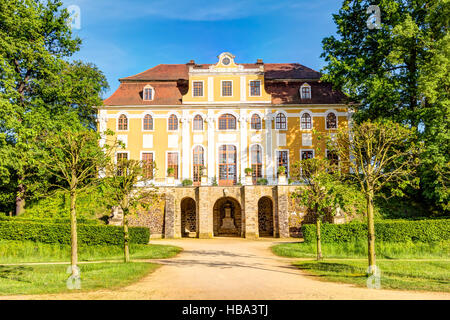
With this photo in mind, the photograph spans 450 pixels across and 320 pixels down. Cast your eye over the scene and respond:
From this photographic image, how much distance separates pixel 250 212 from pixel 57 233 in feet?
43.1

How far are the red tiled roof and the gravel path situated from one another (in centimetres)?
1997

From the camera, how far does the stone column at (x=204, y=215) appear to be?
2661 centimetres

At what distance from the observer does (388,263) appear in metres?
14.2

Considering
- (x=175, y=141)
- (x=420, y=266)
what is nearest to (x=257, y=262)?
(x=420, y=266)

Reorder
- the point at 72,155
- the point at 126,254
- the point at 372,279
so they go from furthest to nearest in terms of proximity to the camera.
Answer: the point at 126,254 < the point at 72,155 < the point at 372,279

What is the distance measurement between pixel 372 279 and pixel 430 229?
1080cm

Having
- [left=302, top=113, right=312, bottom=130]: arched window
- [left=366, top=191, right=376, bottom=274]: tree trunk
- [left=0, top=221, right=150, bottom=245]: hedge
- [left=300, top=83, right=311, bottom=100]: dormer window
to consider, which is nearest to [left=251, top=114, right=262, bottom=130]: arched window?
[left=302, top=113, right=312, bottom=130]: arched window

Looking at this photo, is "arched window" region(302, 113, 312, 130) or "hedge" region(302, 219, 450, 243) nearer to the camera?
"hedge" region(302, 219, 450, 243)

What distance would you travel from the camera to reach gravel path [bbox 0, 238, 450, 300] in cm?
824

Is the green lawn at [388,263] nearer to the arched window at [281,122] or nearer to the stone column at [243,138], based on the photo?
the stone column at [243,138]

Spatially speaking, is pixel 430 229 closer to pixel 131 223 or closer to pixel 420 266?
pixel 420 266

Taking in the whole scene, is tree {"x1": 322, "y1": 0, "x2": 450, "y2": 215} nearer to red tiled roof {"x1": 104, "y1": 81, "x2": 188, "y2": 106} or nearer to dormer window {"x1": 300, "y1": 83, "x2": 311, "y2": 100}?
dormer window {"x1": 300, "y1": 83, "x2": 311, "y2": 100}

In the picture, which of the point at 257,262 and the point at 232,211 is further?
the point at 232,211

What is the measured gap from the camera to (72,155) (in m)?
11.7
